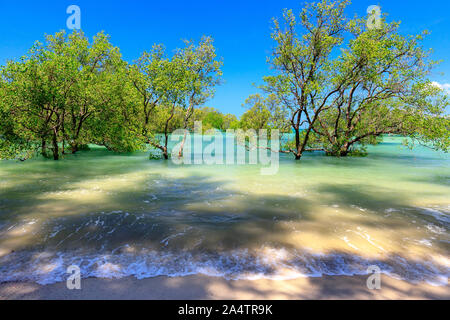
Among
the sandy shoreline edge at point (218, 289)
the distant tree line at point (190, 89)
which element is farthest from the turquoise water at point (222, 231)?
the distant tree line at point (190, 89)

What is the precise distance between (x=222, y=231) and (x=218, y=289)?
2439mm

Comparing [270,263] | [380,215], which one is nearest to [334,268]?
[270,263]

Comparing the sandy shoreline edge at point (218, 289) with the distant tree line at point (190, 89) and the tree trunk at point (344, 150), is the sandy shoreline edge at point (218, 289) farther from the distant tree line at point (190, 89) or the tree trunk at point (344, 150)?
the tree trunk at point (344, 150)

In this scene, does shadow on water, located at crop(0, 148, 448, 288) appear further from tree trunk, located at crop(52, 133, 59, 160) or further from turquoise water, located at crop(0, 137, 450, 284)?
tree trunk, located at crop(52, 133, 59, 160)

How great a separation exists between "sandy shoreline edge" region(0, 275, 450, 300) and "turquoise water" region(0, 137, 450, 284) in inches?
8.8

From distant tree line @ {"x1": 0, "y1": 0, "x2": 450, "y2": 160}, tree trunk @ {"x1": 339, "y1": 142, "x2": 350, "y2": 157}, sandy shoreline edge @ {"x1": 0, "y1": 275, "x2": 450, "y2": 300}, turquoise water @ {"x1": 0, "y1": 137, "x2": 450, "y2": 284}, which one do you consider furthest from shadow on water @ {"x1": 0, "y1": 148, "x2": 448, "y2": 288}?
tree trunk @ {"x1": 339, "y1": 142, "x2": 350, "y2": 157}

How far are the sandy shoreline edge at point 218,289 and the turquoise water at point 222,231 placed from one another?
224 mm

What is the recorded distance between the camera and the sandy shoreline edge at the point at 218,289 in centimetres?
366

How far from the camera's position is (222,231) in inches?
248

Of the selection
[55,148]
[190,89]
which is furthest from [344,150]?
[55,148]

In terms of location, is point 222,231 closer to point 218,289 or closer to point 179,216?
point 179,216

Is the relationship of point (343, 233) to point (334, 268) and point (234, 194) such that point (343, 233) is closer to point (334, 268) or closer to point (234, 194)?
point (334, 268)

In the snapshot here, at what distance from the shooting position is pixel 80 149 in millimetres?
32375

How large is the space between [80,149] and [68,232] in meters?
30.5
